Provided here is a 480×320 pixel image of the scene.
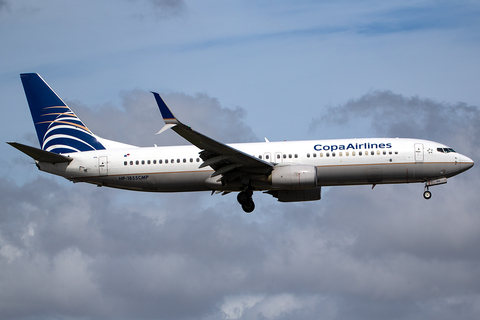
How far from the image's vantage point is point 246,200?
34.6 meters

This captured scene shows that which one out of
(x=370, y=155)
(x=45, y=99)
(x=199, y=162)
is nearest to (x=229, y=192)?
(x=199, y=162)

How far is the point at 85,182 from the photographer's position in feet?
117

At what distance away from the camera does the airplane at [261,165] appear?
32.5 m

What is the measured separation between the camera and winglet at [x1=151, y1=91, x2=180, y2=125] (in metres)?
27.3

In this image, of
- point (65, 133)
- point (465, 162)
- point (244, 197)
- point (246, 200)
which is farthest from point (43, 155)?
point (465, 162)

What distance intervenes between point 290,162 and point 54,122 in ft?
53.1

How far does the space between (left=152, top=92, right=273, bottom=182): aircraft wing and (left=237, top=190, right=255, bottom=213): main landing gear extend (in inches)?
60.0

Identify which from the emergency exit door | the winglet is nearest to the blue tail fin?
the winglet

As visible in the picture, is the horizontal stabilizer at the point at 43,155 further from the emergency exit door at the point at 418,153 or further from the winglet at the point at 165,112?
the emergency exit door at the point at 418,153

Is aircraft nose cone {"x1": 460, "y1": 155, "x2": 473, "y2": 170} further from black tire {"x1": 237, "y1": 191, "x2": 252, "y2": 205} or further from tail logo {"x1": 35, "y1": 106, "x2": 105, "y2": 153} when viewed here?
tail logo {"x1": 35, "y1": 106, "x2": 105, "y2": 153}

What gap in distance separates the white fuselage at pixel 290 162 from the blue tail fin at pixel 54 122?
1879 millimetres

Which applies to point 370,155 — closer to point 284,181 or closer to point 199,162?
point 284,181

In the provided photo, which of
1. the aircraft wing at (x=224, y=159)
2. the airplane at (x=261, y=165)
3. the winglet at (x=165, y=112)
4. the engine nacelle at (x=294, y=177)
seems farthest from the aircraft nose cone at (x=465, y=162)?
the winglet at (x=165, y=112)

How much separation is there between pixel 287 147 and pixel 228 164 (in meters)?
3.76
